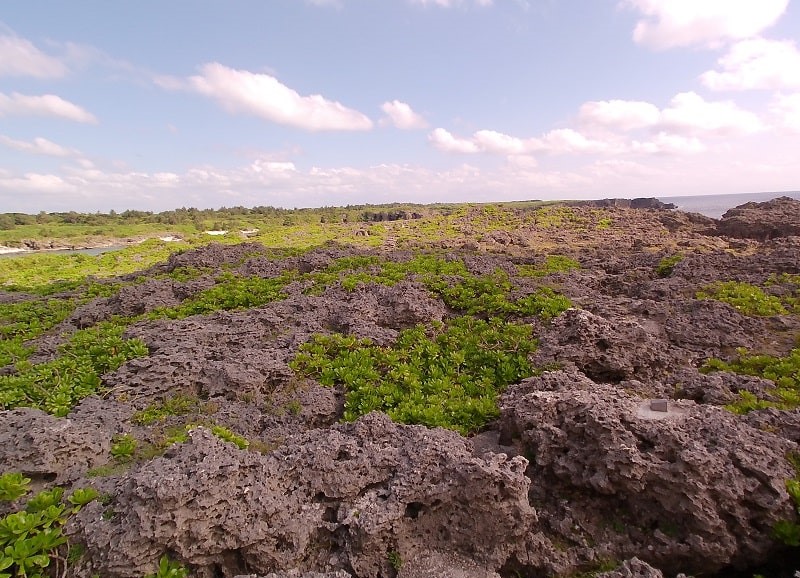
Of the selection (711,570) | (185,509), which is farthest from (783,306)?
(185,509)

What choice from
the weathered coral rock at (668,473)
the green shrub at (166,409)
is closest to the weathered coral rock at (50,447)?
the green shrub at (166,409)

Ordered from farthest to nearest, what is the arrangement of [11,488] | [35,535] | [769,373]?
[769,373]
[11,488]
[35,535]

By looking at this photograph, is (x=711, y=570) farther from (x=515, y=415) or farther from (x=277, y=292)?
(x=277, y=292)

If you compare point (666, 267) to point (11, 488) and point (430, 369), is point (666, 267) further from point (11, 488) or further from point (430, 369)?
point (11, 488)

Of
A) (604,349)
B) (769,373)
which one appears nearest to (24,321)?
(604,349)

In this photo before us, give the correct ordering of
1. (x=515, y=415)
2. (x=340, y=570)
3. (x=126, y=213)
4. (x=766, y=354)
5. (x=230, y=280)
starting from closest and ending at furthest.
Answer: (x=340, y=570)
(x=515, y=415)
(x=766, y=354)
(x=230, y=280)
(x=126, y=213)

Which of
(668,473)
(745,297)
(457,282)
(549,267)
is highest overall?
(457,282)

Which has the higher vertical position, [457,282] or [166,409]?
[457,282]
